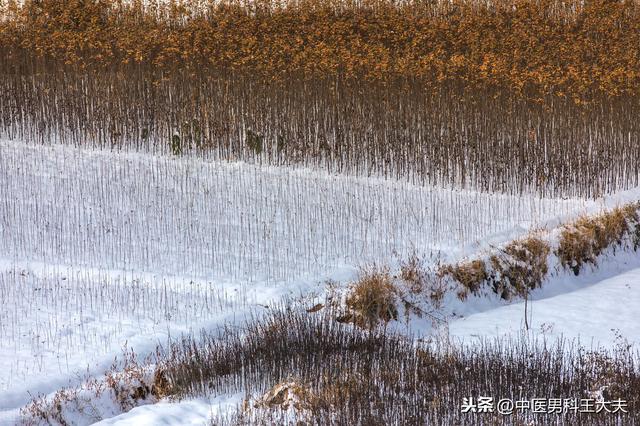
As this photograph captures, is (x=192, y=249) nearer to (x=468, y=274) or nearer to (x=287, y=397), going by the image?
(x=468, y=274)

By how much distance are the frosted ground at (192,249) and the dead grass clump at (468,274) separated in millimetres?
196

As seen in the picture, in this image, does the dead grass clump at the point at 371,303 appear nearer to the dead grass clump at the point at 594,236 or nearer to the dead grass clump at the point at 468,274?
the dead grass clump at the point at 468,274

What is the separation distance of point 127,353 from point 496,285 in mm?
3867

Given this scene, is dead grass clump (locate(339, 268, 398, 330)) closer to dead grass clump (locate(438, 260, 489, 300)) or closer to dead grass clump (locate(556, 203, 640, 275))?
dead grass clump (locate(438, 260, 489, 300))

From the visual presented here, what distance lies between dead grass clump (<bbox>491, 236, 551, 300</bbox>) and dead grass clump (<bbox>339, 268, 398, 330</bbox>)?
1.38 m

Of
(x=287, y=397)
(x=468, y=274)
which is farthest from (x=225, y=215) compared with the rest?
(x=287, y=397)

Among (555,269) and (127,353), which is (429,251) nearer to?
(555,269)

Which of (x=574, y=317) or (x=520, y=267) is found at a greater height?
(x=520, y=267)

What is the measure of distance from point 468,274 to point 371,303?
131 centimetres

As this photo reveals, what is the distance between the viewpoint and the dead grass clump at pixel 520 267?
9805mm

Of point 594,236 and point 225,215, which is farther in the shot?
point 225,215

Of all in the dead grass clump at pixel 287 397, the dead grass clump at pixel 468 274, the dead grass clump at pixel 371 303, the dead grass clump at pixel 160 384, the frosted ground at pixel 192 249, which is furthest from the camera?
the dead grass clump at pixel 468 274

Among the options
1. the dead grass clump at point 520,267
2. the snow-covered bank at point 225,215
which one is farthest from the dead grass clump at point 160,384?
the dead grass clump at point 520,267

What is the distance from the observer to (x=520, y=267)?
9.95 m
